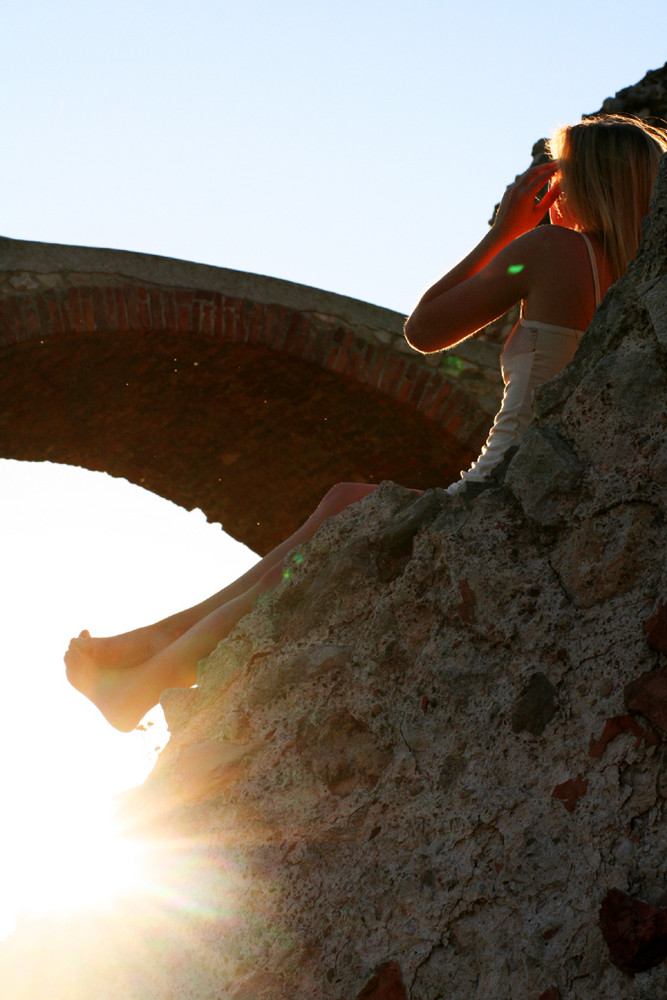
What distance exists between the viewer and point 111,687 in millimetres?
2111

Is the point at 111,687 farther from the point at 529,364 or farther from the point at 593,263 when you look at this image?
the point at 593,263

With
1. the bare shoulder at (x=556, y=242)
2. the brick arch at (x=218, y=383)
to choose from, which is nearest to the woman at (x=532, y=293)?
the bare shoulder at (x=556, y=242)

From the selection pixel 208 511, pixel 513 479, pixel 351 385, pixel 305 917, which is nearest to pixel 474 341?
pixel 351 385

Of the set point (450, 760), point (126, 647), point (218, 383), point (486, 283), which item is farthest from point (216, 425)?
point (450, 760)

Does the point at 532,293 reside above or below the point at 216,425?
below

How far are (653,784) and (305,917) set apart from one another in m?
0.54

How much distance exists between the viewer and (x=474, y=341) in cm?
521

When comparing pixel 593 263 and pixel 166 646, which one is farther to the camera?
pixel 166 646

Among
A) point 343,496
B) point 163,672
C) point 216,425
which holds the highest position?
point 216,425

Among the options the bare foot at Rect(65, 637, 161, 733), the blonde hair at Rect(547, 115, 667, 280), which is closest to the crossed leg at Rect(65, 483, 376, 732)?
the bare foot at Rect(65, 637, 161, 733)

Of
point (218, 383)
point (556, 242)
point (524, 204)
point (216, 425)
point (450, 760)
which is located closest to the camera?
point (450, 760)

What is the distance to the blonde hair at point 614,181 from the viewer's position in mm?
1888

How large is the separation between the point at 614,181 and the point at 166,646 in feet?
4.31

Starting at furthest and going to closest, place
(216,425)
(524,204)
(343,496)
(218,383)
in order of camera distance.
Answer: (216,425) → (218,383) → (524,204) → (343,496)
